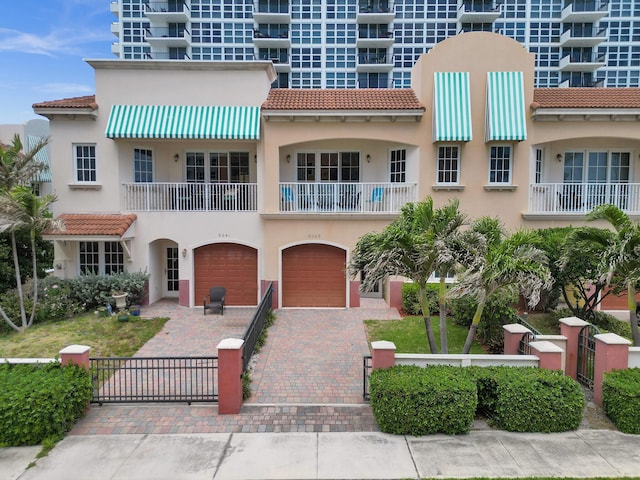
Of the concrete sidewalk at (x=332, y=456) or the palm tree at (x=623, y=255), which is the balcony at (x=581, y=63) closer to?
the palm tree at (x=623, y=255)

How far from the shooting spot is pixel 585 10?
4138cm

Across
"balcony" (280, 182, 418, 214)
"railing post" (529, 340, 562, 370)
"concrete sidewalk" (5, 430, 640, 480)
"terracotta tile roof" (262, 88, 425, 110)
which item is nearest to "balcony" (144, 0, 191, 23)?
"terracotta tile roof" (262, 88, 425, 110)

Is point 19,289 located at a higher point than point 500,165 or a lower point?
lower

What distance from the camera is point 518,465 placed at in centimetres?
645

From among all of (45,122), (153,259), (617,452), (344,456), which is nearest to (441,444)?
(344,456)

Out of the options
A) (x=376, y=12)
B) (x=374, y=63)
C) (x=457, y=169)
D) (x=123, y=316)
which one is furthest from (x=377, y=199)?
(x=376, y=12)

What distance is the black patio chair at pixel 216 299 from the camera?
1544 centimetres

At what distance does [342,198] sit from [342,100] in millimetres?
3928

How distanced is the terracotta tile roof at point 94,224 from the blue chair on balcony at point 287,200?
591cm

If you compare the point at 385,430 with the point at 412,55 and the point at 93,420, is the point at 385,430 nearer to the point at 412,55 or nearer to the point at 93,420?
the point at 93,420

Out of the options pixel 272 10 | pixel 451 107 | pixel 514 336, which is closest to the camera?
pixel 514 336

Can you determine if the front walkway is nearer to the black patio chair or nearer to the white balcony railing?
the black patio chair

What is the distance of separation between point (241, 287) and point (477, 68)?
12789 mm

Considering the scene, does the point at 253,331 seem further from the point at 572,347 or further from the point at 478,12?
the point at 478,12
